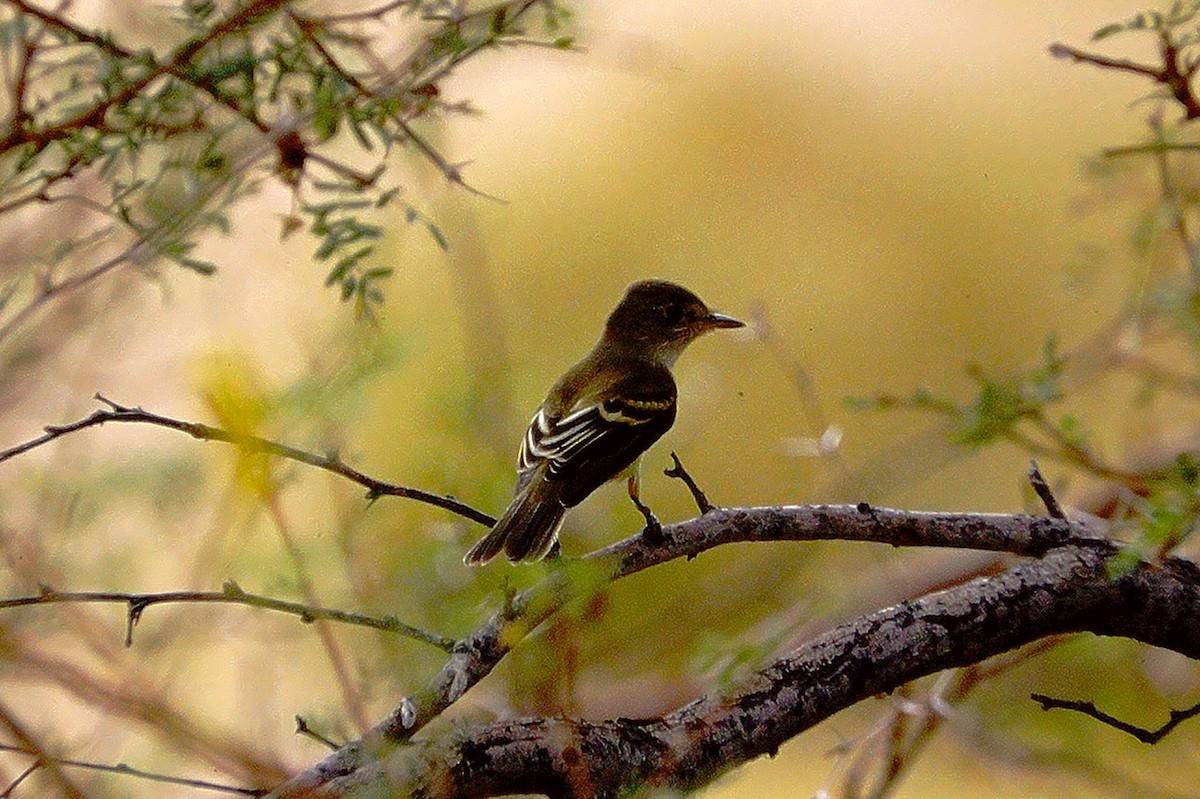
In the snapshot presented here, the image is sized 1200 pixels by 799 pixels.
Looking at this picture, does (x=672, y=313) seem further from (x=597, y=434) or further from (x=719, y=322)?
(x=597, y=434)

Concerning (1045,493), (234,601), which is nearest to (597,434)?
(1045,493)

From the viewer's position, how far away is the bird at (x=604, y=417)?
1.55 meters

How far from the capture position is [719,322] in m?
2.24

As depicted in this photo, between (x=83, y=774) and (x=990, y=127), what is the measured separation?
2.65m

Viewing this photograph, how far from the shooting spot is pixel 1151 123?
131 cm

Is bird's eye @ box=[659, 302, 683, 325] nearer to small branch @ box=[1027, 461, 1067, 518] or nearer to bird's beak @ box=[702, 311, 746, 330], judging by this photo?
bird's beak @ box=[702, 311, 746, 330]

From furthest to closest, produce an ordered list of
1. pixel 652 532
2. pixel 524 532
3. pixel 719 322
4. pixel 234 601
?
1. pixel 719 322
2. pixel 524 532
3. pixel 652 532
4. pixel 234 601

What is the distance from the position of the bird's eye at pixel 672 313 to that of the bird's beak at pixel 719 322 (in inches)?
1.6

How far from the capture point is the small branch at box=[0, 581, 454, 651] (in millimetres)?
801

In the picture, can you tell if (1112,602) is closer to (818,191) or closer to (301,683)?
(301,683)

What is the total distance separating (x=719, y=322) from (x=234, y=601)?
145 cm

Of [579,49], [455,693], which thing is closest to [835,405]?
[579,49]

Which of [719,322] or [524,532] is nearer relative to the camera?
[524,532]

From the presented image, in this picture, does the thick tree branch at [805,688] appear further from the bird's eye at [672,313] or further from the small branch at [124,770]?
the bird's eye at [672,313]
